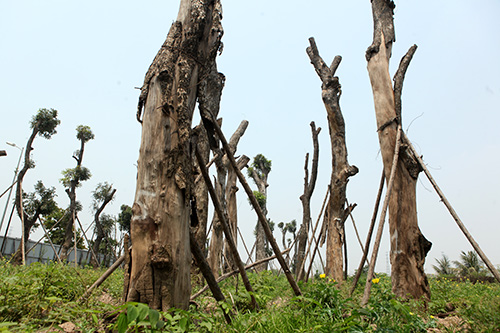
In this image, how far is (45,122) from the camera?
1277 cm

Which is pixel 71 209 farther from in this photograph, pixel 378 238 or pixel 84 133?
pixel 378 238

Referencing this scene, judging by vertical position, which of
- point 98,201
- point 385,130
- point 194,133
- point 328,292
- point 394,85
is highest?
point 98,201

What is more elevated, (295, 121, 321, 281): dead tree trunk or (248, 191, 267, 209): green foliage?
(248, 191, 267, 209): green foliage

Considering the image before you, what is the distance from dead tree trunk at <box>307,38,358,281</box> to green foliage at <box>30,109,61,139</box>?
1099cm

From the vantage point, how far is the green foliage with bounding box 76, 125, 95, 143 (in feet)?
48.4

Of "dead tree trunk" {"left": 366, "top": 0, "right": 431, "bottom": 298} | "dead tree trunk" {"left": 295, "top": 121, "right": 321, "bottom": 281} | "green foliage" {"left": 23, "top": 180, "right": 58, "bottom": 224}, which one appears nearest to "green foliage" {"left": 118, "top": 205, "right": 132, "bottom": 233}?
"green foliage" {"left": 23, "top": 180, "right": 58, "bottom": 224}

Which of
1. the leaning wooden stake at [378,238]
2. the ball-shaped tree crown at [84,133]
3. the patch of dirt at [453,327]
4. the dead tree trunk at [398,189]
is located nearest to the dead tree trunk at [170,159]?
the leaning wooden stake at [378,238]

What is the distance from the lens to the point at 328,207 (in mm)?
6910

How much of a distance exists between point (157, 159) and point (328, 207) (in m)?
5.23

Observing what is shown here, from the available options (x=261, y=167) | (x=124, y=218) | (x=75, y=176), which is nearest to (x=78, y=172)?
(x=75, y=176)

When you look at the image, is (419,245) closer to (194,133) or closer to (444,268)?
(194,133)

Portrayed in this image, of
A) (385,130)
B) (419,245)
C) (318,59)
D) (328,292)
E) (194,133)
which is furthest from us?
(318,59)

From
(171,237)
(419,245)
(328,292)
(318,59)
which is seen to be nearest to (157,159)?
(171,237)

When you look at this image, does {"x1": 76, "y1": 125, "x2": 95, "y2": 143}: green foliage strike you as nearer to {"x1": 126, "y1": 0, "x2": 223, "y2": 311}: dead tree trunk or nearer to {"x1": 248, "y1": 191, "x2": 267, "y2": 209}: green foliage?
{"x1": 248, "y1": 191, "x2": 267, "y2": 209}: green foliage
